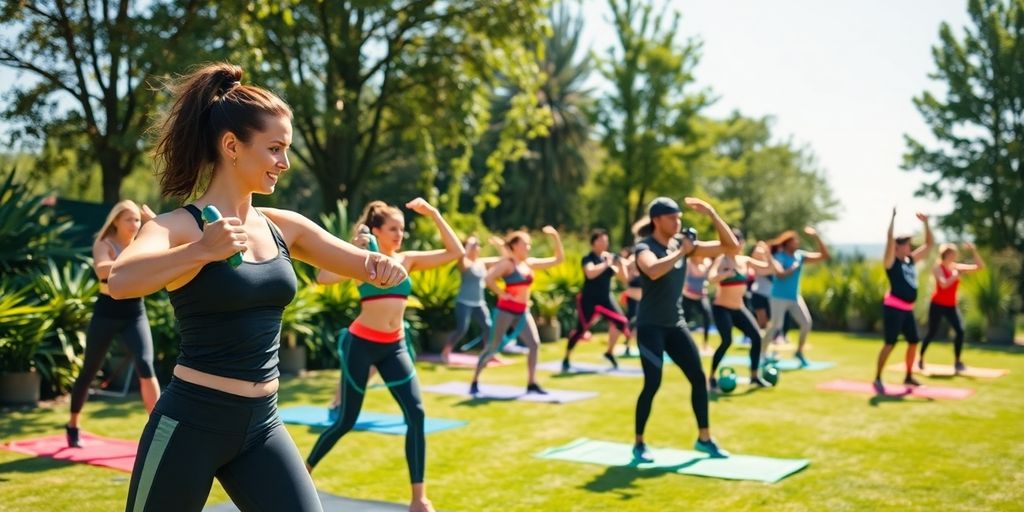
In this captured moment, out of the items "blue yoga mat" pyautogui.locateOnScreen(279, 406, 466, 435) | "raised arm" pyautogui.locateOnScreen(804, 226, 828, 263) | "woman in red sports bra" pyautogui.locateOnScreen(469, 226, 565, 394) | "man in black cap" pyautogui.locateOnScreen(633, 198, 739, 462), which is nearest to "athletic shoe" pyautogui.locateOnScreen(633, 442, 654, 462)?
"man in black cap" pyautogui.locateOnScreen(633, 198, 739, 462)

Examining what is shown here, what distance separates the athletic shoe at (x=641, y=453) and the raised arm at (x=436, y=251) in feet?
7.80

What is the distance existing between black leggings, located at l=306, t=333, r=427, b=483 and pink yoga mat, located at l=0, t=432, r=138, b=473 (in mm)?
1907

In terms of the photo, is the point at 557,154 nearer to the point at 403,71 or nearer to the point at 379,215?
the point at 403,71

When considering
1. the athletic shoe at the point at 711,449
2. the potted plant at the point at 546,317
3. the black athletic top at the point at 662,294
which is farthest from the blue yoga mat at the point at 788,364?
the black athletic top at the point at 662,294

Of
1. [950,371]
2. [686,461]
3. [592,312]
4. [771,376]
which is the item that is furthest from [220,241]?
[950,371]

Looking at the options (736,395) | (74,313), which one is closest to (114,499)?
(74,313)

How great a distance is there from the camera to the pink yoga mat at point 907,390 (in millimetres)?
10836

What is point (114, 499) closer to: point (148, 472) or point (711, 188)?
point (148, 472)

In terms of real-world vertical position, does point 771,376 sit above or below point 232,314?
below

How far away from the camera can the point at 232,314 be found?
9.20 feet

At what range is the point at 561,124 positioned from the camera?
42.2 meters

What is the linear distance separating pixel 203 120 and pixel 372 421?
6.40 meters

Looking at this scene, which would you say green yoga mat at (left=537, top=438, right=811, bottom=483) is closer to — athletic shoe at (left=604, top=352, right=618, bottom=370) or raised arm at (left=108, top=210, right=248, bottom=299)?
raised arm at (left=108, top=210, right=248, bottom=299)

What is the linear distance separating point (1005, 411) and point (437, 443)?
5.95m
